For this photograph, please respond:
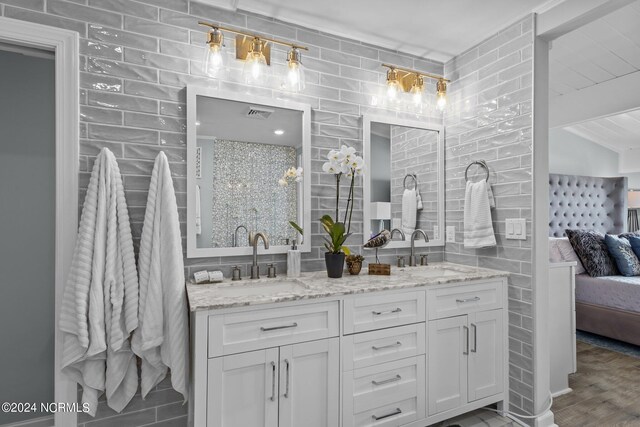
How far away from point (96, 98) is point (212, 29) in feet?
2.39

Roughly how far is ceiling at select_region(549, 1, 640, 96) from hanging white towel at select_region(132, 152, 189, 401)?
2893 mm

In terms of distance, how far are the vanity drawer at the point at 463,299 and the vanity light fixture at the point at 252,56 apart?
1438 mm

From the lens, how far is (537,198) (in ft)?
6.68

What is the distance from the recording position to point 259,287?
188cm

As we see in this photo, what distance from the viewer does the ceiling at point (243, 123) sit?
1913mm

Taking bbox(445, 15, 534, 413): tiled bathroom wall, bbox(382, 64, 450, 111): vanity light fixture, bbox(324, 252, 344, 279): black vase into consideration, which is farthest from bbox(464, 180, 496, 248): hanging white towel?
bbox(324, 252, 344, 279): black vase

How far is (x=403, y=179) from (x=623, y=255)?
2716 mm

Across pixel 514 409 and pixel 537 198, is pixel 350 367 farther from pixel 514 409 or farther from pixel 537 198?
pixel 537 198

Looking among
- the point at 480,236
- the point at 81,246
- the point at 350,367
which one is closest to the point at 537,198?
the point at 480,236

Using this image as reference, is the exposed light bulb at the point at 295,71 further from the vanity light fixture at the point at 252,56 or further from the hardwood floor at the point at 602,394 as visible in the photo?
the hardwood floor at the point at 602,394

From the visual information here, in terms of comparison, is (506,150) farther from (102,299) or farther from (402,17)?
(102,299)

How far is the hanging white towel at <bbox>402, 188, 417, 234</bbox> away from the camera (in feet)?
8.27

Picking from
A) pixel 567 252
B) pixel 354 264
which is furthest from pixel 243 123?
pixel 567 252

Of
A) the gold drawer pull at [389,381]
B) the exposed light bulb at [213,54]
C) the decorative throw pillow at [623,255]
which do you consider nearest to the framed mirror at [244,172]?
the exposed light bulb at [213,54]
